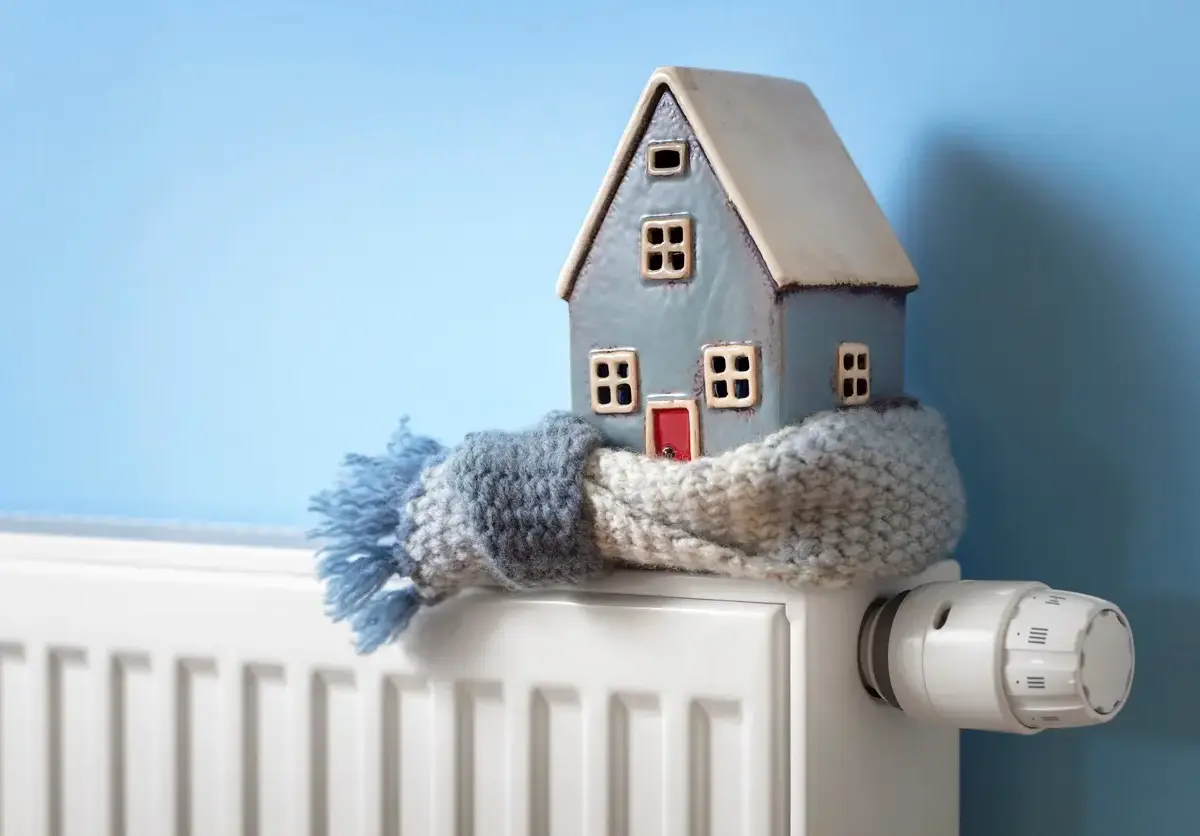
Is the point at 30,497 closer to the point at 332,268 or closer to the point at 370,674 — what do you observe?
the point at 332,268

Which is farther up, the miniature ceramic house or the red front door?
the miniature ceramic house

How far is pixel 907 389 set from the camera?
86 centimetres

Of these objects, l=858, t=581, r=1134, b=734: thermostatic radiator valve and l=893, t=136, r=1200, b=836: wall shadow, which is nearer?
l=858, t=581, r=1134, b=734: thermostatic radiator valve

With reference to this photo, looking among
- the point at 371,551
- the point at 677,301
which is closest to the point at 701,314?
the point at 677,301

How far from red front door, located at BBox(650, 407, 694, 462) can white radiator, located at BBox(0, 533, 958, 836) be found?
0.07 meters

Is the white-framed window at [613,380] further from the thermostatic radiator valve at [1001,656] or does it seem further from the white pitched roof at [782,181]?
the thermostatic radiator valve at [1001,656]

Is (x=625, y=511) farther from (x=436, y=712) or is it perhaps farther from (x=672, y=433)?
→ (x=436, y=712)

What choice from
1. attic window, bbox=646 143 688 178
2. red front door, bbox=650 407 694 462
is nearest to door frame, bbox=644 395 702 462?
red front door, bbox=650 407 694 462

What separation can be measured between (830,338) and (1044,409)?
0.54 ft

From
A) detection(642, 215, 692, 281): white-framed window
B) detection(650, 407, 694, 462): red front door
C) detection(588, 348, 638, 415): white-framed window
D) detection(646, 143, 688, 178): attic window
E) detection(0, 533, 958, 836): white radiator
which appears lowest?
detection(0, 533, 958, 836): white radiator

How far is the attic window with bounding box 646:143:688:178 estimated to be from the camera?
2.40 feet

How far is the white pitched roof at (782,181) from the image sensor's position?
2.35 ft

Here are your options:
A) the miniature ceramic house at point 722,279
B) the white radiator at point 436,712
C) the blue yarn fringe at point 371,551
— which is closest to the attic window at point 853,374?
the miniature ceramic house at point 722,279

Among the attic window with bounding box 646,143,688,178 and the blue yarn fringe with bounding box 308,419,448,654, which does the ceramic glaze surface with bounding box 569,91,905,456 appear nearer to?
the attic window with bounding box 646,143,688,178
